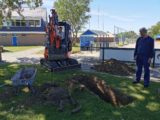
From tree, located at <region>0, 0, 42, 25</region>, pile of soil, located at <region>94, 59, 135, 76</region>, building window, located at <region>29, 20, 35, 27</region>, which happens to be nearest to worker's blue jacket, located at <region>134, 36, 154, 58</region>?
pile of soil, located at <region>94, 59, 135, 76</region>

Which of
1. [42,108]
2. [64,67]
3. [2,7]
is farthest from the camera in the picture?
[2,7]

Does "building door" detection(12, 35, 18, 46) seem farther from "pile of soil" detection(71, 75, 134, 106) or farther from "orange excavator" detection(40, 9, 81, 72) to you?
"pile of soil" detection(71, 75, 134, 106)

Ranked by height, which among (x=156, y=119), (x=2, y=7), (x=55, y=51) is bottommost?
(x=156, y=119)

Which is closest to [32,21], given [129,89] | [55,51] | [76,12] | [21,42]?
[21,42]

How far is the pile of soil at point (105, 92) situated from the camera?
9.36 meters

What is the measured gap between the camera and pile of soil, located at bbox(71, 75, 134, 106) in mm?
9359

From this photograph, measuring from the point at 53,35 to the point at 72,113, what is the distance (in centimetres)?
902

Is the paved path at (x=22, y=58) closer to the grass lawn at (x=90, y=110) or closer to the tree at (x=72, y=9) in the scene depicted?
the grass lawn at (x=90, y=110)

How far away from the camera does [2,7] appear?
71.2 ft

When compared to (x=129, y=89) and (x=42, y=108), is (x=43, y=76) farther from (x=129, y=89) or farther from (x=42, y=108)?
(x=42, y=108)

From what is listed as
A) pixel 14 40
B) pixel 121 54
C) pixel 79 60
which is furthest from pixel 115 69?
pixel 14 40

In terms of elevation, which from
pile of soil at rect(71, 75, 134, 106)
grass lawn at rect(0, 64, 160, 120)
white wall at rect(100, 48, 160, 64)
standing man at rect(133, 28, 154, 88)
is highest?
standing man at rect(133, 28, 154, 88)

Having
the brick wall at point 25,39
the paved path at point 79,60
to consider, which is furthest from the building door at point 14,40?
the paved path at point 79,60

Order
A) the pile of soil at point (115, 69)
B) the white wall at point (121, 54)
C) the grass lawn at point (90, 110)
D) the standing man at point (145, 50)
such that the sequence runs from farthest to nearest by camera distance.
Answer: the white wall at point (121, 54)
the pile of soil at point (115, 69)
the standing man at point (145, 50)
the grass lawn at point (90, 110)
